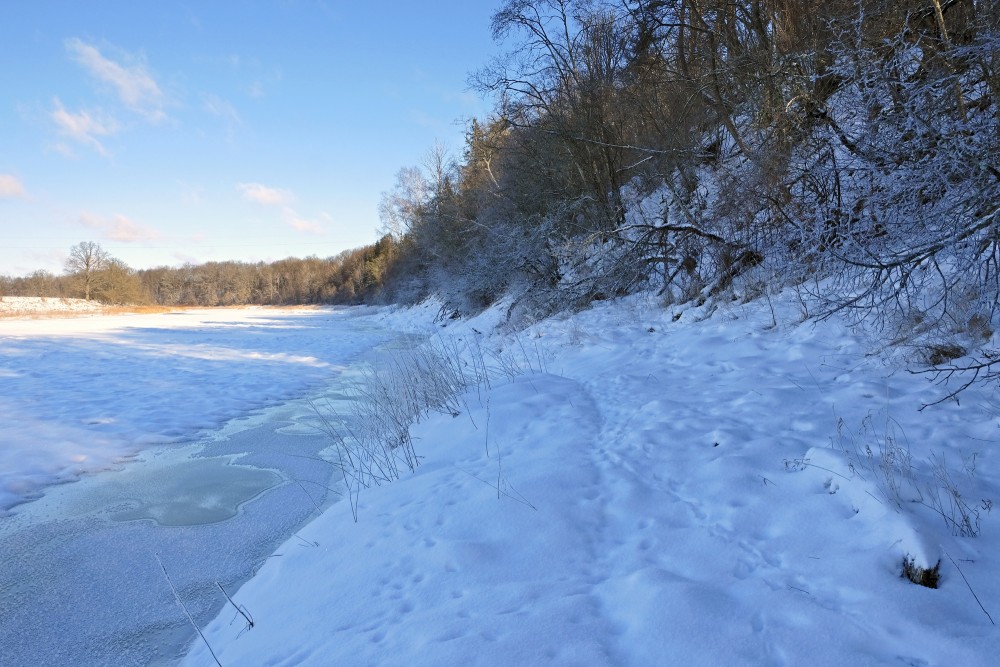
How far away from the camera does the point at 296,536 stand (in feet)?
11.7

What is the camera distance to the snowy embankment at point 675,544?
185cm

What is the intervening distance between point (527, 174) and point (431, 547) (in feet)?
46.7

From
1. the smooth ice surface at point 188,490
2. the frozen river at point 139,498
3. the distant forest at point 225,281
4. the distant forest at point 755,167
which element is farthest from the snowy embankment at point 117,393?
the distant forest at point 225,281

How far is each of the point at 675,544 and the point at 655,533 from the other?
0.14m

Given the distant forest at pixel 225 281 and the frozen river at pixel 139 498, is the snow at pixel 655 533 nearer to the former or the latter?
the frozen river at pixel 139 498

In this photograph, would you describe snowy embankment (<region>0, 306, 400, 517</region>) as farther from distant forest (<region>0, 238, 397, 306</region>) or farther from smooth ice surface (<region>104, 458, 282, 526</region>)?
distant forest (<region>0, 238, 397, 306</region>)

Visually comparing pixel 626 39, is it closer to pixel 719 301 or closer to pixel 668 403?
pixel 719 301

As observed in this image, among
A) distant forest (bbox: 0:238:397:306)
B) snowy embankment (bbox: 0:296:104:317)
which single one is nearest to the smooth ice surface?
distant forest (bbox: 0:238:397:306)

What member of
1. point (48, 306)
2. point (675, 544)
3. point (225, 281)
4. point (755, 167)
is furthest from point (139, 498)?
point (225, 281)

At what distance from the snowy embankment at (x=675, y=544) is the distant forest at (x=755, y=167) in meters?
1.03

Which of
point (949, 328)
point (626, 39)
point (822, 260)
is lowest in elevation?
point (949, 328)

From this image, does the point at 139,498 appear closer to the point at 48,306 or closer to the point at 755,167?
the point at 755,167

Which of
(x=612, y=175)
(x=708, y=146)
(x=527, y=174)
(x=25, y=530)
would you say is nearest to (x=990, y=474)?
(x=25, y=530)

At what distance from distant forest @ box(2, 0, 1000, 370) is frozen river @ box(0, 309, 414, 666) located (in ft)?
15.1
